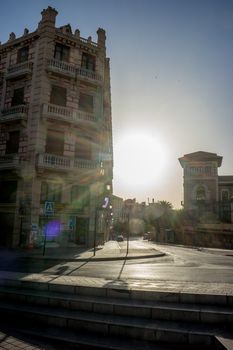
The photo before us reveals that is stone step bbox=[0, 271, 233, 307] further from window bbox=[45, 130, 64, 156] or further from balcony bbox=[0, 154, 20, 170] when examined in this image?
window bbox=[45, 130, 64, 156]

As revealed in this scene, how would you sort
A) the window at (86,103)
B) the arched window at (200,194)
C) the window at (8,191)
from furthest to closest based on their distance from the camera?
the arched window at (200,194)
the window at (86,103)
the window at (8,191)

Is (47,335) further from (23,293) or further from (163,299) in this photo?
(163,299)

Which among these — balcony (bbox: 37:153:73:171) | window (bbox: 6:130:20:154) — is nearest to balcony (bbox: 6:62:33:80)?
window (bbox: 6:130:20:154)

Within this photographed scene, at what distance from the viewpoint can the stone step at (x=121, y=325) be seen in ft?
15.1

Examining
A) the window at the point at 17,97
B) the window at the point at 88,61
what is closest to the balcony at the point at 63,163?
the window at the point at 17,97

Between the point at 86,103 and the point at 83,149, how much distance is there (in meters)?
4.46

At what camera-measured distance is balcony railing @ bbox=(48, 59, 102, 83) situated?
24297 mm

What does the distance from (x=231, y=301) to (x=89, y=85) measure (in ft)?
78.7

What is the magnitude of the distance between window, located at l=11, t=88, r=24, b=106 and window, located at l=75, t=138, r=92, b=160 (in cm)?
617

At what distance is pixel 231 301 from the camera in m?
5.50

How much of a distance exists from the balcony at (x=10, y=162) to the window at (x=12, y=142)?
960 millimetres

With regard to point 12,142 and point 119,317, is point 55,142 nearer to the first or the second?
point 12,142

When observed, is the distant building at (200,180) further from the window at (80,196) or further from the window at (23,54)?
the window at (23,54)

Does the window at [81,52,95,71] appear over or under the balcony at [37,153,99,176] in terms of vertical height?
over
